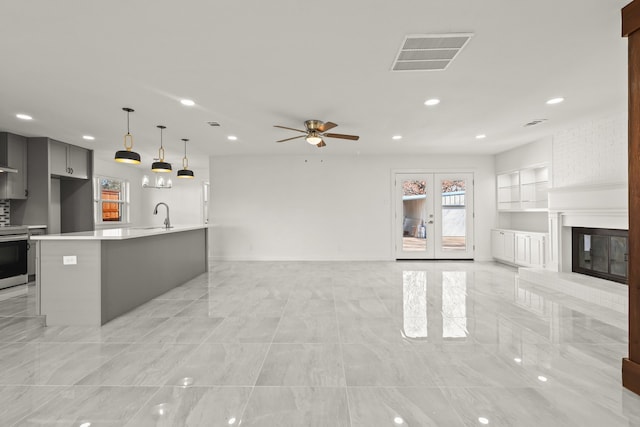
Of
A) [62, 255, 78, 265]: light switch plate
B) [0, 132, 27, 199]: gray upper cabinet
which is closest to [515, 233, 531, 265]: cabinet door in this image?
[62, 255, 78, 265]: light switch plate

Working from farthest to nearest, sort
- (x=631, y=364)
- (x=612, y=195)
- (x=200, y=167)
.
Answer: (x=200, y=167) < (x=612, y=195) < (x=631, y=364)

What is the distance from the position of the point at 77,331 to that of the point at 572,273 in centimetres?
708

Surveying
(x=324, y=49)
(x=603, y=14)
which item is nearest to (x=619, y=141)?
(x=603, y=14)

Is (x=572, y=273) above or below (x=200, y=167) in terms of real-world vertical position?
below

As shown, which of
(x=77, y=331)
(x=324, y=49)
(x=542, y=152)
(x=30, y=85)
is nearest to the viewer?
(x=324, y=49)

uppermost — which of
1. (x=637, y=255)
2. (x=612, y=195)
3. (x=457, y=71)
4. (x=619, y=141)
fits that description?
(x=457, y=71)

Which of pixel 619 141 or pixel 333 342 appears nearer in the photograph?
pixel 333 342

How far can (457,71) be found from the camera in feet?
10.7

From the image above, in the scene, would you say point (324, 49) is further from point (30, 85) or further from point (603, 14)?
point (30, 85)

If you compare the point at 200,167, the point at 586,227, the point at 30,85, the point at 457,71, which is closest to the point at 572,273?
the point at 586,227

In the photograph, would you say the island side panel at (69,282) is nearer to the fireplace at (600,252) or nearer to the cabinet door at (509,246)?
the fireplace at (600,252)

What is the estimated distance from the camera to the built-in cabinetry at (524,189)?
6.41 metres

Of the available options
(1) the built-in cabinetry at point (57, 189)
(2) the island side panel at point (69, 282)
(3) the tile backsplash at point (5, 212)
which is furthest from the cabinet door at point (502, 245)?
(3) the tile backsplash at point (5, 212)

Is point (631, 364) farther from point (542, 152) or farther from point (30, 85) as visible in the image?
point (30, 85)
